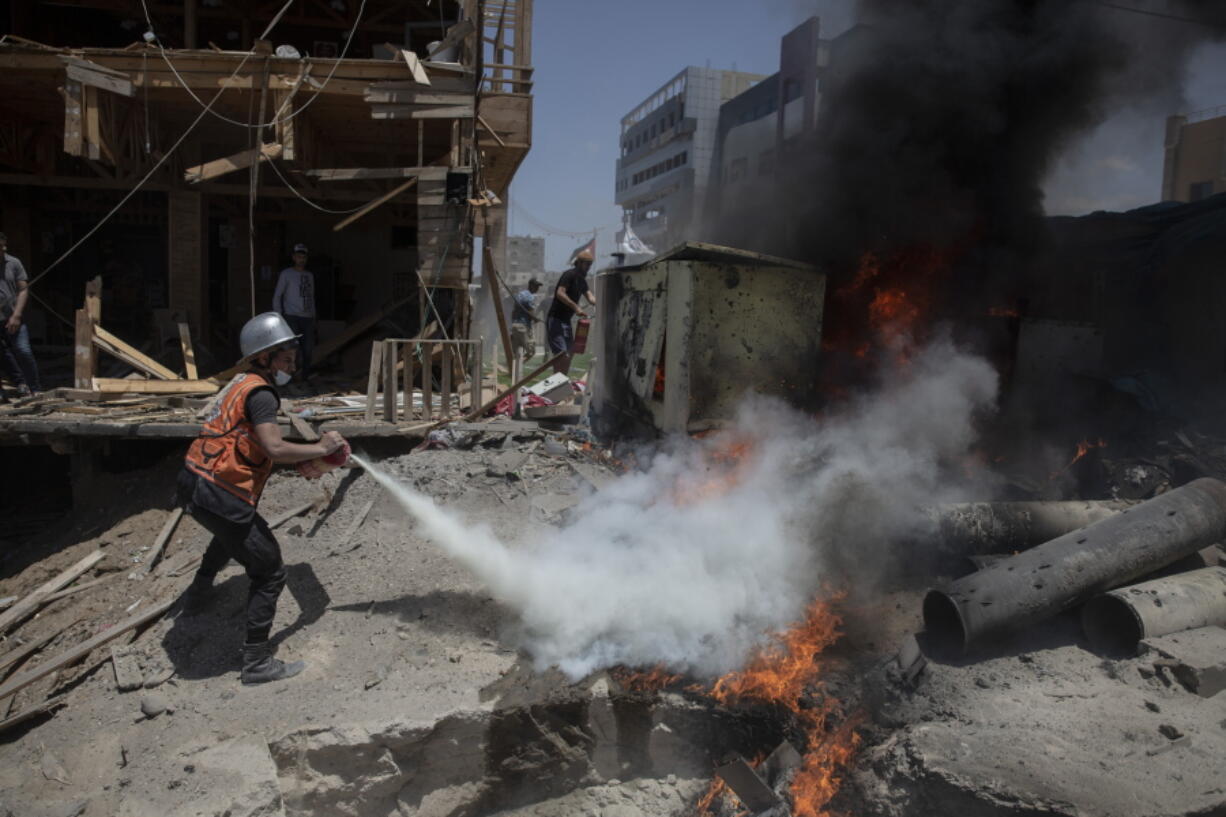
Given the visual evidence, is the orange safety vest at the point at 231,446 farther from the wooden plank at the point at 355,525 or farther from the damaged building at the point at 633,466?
the wooden plank at the point at 355,525

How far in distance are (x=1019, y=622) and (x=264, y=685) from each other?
458cm

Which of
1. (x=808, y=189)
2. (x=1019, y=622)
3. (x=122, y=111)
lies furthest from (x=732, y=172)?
(x=1019, y=622)

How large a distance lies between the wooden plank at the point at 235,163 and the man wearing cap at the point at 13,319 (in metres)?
2.04

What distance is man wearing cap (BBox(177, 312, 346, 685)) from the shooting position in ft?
13.3

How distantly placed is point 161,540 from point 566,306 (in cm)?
526

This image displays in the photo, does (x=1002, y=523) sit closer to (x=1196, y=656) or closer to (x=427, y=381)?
(x=1196, y=656)

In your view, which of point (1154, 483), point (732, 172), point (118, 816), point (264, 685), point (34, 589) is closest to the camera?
point (118, 816)

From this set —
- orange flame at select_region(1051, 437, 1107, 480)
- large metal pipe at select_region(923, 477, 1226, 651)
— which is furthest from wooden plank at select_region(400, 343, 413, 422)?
orange flame at select_region(1051, 437, 1107, 480)

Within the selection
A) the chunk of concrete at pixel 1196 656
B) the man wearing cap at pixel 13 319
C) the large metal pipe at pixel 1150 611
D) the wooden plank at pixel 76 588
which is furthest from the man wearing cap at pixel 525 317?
the chunk of concrete at pixel 1196 656

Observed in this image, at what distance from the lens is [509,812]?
429cm

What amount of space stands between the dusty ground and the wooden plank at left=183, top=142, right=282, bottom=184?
5.39 metres

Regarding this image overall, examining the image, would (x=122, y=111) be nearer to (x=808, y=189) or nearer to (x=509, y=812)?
(x=808, y=189)

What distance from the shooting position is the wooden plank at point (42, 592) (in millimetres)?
5633

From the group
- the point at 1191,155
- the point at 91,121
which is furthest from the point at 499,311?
the point at 1191,155
